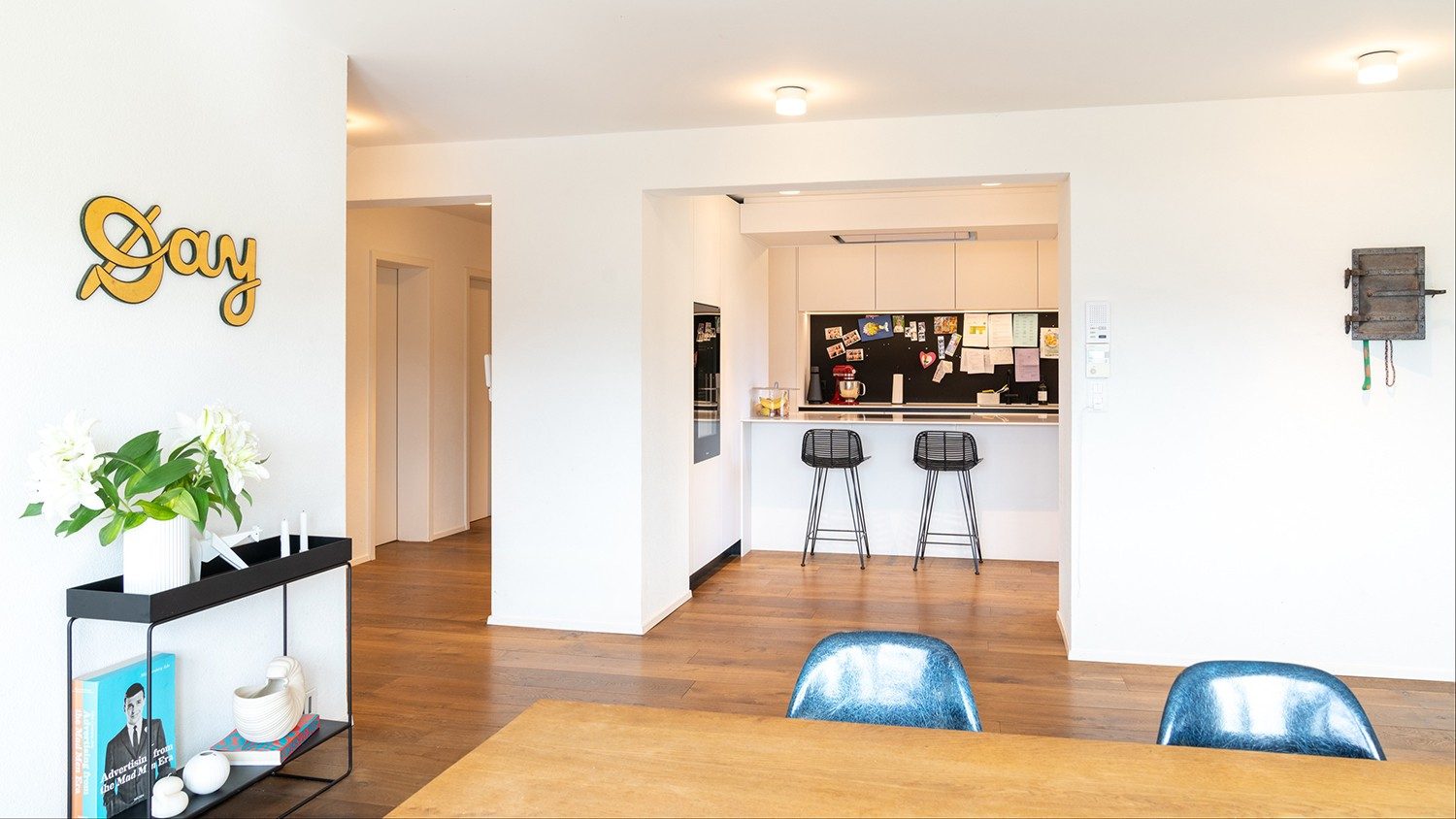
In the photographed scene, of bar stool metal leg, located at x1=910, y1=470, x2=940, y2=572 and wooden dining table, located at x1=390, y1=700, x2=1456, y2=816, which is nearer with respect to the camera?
wooden dining table, located at x1=390, y1=700, x2=1456, y2=816

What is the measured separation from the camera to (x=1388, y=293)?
13.3 ft

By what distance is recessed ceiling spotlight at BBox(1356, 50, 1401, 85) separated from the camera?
352 cm

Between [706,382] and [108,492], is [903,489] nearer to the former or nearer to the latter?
[706,382]

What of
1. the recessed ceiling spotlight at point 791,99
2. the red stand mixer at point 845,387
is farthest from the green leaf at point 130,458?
the red stand mixer at point 845,387

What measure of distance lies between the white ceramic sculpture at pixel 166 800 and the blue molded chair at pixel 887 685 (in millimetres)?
1599

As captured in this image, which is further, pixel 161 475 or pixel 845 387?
pixel 845 387

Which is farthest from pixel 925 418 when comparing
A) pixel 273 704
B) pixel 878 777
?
pixel 878 777

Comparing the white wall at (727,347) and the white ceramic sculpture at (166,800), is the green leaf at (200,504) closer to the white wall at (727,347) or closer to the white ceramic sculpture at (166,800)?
the white ceramic sculpture at (166,800)

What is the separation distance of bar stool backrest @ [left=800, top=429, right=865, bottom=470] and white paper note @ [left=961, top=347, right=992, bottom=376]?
85.3 inches

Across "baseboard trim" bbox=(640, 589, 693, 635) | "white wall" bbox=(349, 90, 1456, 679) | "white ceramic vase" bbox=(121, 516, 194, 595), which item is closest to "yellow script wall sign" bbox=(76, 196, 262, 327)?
"white ceramic vase" bbox=(121, 516, 194, 595)

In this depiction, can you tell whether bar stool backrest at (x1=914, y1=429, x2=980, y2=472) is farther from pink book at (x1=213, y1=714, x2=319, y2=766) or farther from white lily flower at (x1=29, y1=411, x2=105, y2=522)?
white lily flower at (x1=29, y1=411, x2=105, y2=522)

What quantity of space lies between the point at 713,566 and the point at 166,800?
4012 mm

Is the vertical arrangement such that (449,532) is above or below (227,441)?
below

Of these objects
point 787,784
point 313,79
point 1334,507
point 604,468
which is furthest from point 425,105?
point 1334,507
